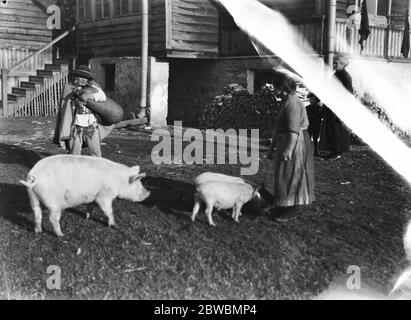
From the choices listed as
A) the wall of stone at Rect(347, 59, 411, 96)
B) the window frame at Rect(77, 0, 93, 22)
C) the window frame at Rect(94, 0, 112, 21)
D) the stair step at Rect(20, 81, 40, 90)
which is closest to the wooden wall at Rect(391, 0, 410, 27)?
the wall of stone at Rect(347, 59, 411, 96)

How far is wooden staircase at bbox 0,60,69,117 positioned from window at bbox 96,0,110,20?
7.49 feet

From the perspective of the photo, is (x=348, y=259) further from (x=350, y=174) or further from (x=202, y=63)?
(x=202, y=63)

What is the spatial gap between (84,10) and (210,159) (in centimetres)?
1030

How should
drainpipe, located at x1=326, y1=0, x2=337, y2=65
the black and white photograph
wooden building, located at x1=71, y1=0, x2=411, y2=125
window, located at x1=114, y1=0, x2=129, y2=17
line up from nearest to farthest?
the black and white photograph < drainpipe, located at x1=326, y1=0, x2=337, y2=65 < wooden building, located at x1=71, y1=0, x2=411, y2=125 < window, located at x1=114, y1=0, x2=129, y2=17

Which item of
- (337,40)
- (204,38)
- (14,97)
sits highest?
(204,38)

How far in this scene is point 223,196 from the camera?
5742 millimetres

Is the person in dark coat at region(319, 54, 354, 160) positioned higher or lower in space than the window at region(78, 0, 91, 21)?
lower

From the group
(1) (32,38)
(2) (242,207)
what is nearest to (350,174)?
(2) (242,207)

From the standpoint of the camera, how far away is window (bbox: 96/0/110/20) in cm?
1673

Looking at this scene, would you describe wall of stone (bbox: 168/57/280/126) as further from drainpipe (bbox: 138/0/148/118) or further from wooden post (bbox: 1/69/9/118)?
wooden post (bbox: 1/69/9/118)

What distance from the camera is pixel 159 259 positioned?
4945mm

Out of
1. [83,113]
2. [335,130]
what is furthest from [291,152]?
[335,130]

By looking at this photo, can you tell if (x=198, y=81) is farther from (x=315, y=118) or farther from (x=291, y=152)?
(x=291, y=152)

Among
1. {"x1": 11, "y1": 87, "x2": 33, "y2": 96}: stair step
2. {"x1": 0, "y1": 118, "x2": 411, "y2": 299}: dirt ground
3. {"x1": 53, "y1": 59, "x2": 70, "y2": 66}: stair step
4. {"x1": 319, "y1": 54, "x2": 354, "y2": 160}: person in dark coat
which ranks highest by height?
{"x1": 53, "y1": 59, "x2": 70, "y2": 66}: stair step
